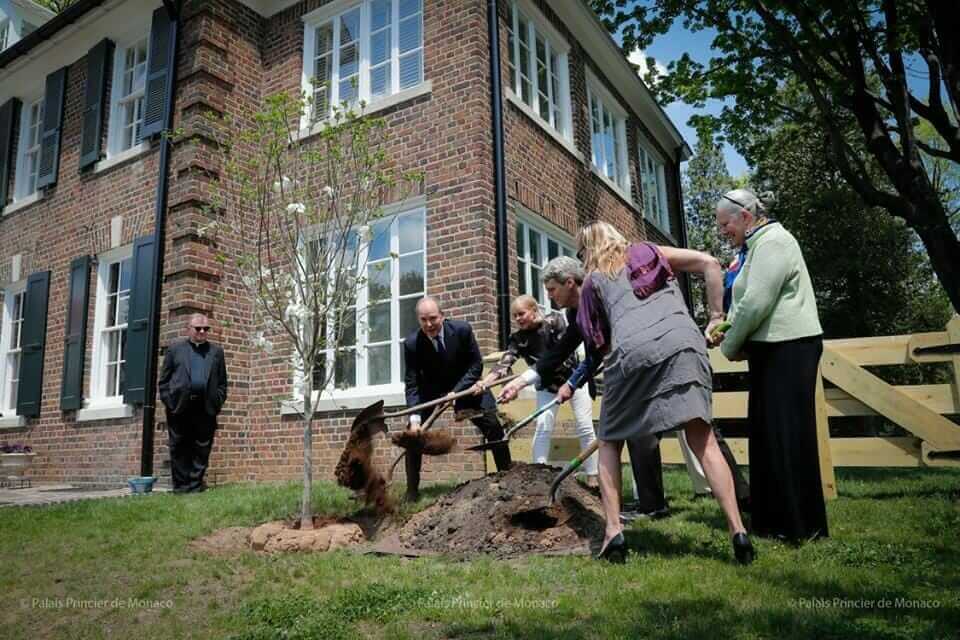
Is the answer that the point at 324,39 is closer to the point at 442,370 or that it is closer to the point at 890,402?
the point at 442,370

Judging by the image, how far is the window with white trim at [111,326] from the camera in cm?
1013

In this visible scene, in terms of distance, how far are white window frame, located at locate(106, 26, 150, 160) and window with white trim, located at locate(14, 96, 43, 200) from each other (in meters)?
2.55

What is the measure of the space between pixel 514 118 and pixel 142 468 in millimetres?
6500

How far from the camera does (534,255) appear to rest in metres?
9.06

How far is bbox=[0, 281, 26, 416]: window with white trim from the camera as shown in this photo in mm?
11992

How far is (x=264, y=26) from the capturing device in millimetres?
10258

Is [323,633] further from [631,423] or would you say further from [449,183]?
[449,183]

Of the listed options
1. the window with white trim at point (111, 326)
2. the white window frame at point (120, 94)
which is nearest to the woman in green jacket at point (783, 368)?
the window with white trim at point (111, 326)

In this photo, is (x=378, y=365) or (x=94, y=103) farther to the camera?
(x=94, y=103)

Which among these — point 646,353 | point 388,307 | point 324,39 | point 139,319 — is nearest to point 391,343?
point 388,307

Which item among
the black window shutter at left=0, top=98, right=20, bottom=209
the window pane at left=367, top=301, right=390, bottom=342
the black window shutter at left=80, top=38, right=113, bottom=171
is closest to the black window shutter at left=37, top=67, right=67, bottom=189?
the black window shutter at left=80, top=38, right=113, bottom=171

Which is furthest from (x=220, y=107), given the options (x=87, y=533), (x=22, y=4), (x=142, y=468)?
(x=22, y=4)

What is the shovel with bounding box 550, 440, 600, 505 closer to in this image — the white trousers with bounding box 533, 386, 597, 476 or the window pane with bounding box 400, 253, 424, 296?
the white trousers with bounding box 533, 386, 597, 476

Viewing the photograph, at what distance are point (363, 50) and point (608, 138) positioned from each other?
5447mm
